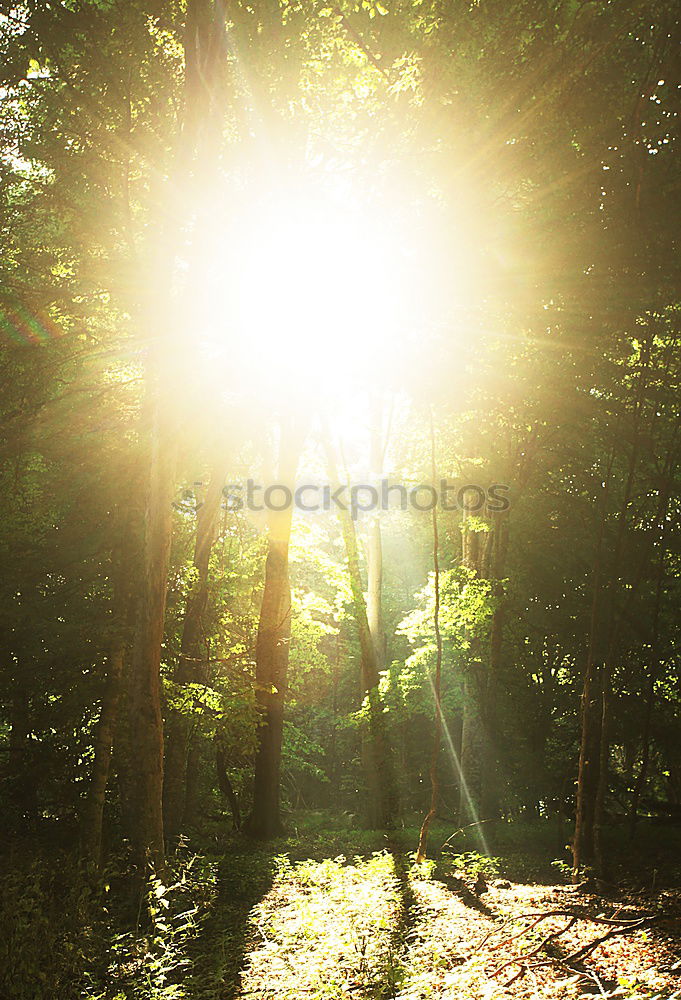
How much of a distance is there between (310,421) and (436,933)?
470 inches

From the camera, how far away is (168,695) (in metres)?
10.9

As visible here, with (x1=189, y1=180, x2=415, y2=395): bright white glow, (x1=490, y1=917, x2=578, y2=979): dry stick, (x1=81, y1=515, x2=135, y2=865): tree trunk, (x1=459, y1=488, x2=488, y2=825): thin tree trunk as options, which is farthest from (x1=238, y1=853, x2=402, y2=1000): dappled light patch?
(x1=189, y1=180, x2=415, y2=395): bright white glow

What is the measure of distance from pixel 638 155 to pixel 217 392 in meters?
8.61

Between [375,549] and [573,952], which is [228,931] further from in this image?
[375,549]

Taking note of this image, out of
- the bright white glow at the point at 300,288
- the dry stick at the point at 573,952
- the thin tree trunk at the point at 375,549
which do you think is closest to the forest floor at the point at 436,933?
the dry stick at the point at 573,952

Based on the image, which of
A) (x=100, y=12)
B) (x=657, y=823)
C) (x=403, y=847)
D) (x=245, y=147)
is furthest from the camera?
(x=403, y=847)

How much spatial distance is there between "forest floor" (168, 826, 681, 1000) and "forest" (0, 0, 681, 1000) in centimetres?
7

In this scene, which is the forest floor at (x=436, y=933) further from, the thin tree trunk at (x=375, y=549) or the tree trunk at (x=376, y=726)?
the thin tree trunk at (x=375, y=549)

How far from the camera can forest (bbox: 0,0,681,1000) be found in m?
7.09

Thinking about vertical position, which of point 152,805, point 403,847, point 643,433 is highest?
point 643,433

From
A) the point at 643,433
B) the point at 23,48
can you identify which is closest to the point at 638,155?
the point at 643,433

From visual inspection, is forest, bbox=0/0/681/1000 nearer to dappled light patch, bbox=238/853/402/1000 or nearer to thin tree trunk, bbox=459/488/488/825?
dappled light patch, bbox=238/853/402/1000

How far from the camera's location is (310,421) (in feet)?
56.1

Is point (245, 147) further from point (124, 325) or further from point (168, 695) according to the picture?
point (168, 695)
